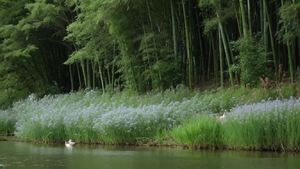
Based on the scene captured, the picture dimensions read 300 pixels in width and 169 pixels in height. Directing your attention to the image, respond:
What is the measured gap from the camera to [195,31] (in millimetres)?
21281

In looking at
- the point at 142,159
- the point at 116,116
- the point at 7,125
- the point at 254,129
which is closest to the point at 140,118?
the point at 116,116

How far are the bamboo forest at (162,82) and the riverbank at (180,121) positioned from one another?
3 cm

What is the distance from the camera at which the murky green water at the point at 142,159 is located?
9430 millimetres

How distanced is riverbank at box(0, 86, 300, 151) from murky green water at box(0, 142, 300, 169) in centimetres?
51

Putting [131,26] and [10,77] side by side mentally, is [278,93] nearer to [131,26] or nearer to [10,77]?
[131,26]

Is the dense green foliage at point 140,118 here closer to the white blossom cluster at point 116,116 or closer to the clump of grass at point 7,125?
the white blossom cluster at point 116,116

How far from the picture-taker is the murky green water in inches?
371

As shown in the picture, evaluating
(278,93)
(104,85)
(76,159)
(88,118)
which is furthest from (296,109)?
(104,85)

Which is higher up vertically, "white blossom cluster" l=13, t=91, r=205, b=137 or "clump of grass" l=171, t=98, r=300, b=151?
"white blossom cluster" l=13, t=91, r=205, b=137

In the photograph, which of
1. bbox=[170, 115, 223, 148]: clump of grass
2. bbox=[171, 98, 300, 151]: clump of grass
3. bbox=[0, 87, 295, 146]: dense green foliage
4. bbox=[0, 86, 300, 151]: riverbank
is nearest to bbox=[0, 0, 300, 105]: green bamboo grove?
bbox=[0, 87, 295, 146]: dense green foliage

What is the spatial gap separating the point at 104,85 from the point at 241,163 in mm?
15193

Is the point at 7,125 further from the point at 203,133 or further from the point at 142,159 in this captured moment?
the point at 142,159

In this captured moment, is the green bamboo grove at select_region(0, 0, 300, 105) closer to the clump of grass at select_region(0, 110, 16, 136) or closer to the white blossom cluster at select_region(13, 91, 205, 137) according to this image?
the white blossom cluster at select_region(13, 91, 205, 137)

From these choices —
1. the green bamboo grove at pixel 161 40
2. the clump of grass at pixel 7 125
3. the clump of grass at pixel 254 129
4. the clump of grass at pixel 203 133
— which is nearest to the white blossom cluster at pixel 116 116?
the clump of grass at pixel 7 125
